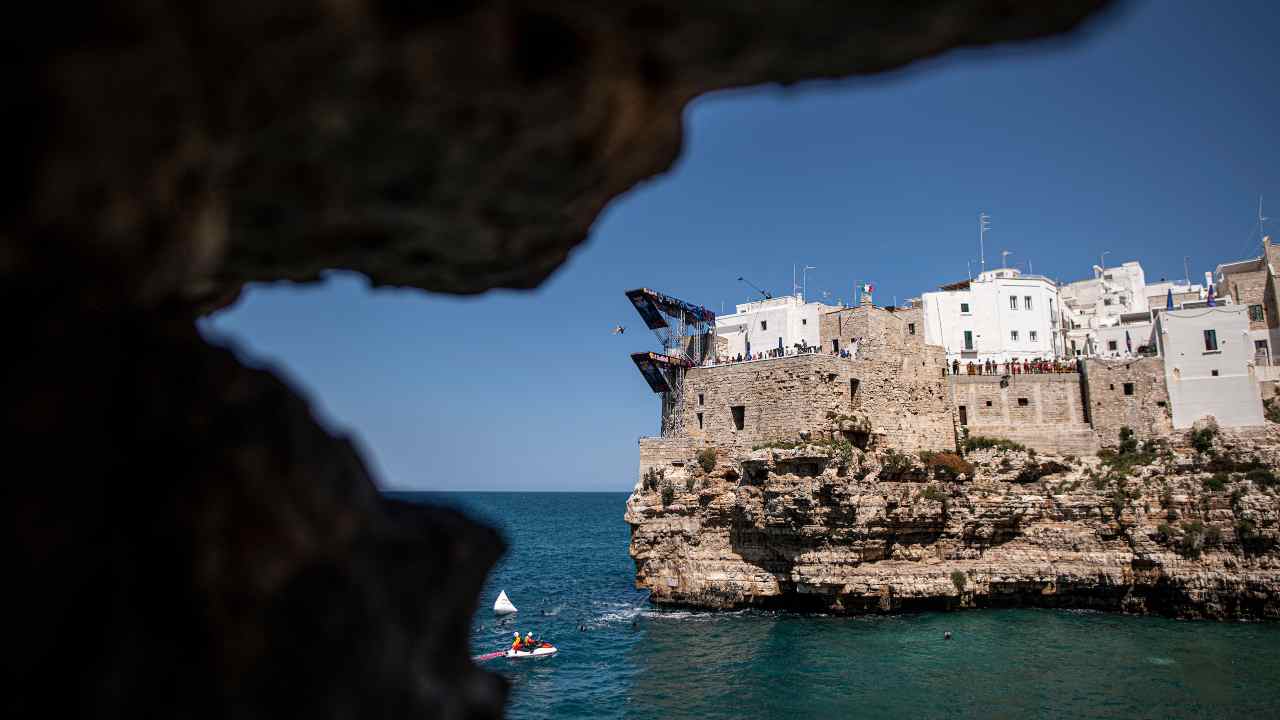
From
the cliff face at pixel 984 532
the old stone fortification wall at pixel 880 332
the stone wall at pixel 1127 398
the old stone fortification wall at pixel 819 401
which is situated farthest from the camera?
the old stone fortification wall at pixel 880 332

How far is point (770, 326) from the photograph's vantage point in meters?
46.6

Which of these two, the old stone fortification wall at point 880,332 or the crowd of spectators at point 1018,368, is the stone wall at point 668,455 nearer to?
the old stone fortification wall at point 880,332

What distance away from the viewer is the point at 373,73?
12.2ft

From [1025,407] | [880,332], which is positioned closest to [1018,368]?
[1025,407]

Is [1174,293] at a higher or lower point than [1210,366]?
higher

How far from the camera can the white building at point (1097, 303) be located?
4931cm

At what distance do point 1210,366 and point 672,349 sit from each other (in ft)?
91.7

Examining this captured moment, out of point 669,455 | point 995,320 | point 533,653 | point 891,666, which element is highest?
point 995,320

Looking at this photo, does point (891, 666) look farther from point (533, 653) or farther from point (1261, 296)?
point (1261, 296)

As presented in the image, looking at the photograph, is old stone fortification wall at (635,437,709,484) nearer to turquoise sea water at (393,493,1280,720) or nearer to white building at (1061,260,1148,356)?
turquoise sea water at (393,493,1280,720)

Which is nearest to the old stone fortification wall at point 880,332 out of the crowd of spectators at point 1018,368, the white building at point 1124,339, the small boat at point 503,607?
the crowd of spectators at point 1018,368

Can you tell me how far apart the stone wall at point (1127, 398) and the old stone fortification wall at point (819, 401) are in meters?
7.63

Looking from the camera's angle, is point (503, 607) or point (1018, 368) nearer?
point (503, 607)

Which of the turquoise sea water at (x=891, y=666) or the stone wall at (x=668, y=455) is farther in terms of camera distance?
the stone wall at (x=668, y=455)
